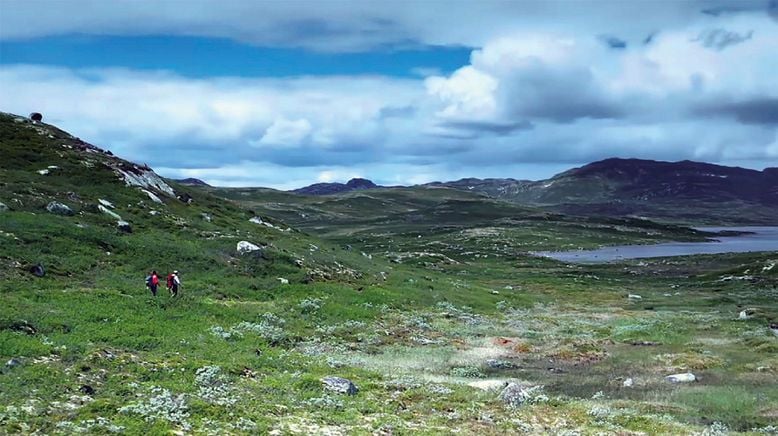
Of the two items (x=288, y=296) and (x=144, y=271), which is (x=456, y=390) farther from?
(x=144, y=271)

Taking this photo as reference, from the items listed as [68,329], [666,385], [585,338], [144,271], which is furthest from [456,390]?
[144,271]

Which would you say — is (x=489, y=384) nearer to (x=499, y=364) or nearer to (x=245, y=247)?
(x=499, y=364)

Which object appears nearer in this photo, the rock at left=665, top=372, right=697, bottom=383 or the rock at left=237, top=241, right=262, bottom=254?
the rock at left=665, top=372, right=697, bottom=383

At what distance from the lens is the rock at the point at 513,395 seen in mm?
27289

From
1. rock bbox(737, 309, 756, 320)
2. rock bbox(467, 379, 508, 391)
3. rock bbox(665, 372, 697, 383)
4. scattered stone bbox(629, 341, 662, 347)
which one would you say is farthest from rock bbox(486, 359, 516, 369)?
rock bbox(737, 309, 756, 320)

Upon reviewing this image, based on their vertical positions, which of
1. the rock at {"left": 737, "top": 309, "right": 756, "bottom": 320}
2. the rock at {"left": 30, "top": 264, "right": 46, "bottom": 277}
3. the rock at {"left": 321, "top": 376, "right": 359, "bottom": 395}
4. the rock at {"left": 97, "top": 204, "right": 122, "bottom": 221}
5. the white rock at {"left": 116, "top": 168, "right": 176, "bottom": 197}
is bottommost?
the rock at {"left": 737, "top": 309, "right": 756, "bottom": 320}

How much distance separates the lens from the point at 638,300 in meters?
83.0

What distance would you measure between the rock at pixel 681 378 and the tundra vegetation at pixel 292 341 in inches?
8.2

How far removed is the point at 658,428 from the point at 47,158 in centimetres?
7768

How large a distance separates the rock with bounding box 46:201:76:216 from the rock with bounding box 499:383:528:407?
152 ft

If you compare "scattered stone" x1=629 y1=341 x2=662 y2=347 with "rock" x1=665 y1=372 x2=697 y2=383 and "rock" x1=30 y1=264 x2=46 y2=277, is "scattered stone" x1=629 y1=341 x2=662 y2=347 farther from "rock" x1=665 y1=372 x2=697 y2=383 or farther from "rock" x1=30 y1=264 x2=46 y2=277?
"rock" x1=30 y1=264 x2=46 y2=277

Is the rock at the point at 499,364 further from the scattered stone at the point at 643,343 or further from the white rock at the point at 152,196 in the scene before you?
the white rock at the point at 152,196

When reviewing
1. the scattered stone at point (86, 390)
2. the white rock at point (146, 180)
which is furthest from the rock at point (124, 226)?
the scattered stone at point (86, 390)

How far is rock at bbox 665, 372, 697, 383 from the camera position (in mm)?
34312
